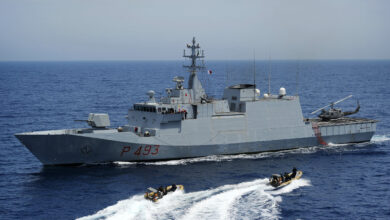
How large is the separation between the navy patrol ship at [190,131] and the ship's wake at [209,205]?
7.09m

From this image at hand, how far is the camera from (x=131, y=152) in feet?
104

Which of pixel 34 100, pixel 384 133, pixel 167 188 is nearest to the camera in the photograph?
pixel 167 188

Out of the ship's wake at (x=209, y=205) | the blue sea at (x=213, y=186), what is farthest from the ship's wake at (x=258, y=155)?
the ship's wake at (x=209, y=205)

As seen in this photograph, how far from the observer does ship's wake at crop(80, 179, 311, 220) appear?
72.0 feet

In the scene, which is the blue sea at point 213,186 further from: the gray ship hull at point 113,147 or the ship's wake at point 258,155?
the gray ship hull at point 113,147

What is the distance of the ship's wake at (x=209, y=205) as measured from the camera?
21938mm

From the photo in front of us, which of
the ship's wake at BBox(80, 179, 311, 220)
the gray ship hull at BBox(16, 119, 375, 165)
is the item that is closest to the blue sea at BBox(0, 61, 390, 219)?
the ship's wake at BBox(80, 179, 311, 220)

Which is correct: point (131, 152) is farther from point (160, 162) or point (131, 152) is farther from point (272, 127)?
point (272, 127)

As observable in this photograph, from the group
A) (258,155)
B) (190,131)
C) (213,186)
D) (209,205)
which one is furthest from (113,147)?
(258,155)

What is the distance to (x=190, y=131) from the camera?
108 feet

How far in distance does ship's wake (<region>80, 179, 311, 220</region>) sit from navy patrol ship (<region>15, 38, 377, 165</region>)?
7094 mm

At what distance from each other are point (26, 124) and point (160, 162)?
2087 cm

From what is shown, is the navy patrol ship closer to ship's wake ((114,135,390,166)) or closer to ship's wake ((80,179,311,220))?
ship's wake ((114,135,390,166))

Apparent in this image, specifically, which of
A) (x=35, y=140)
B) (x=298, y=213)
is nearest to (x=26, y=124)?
(x=35, y=140)
